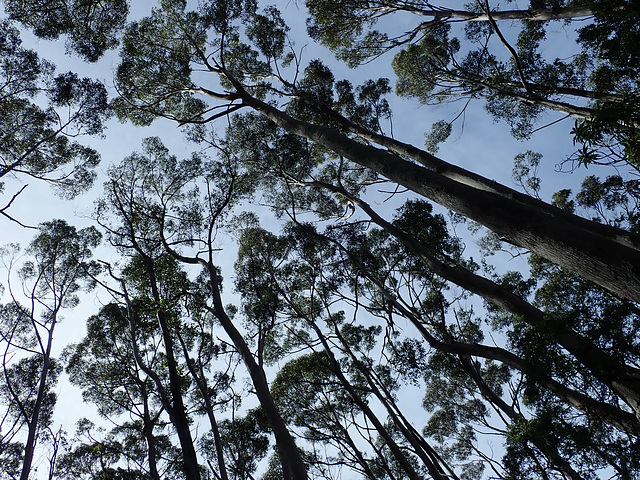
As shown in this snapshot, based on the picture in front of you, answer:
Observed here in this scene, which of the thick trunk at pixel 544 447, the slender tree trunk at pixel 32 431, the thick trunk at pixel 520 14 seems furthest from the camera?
the slender tree trunk at pixel 32 431

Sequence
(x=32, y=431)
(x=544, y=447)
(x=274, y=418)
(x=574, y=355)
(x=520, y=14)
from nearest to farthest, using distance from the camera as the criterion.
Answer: (x=574, y=355)
(x=544, y=447)
(x=274, y=418)
(x=520, y=14)
(x=32, y=431)

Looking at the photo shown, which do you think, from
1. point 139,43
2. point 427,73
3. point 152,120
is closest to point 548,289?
point 427,73

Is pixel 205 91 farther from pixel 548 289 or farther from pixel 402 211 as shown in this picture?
pixel 548 289

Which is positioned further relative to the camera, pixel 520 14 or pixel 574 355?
pixel 520 14

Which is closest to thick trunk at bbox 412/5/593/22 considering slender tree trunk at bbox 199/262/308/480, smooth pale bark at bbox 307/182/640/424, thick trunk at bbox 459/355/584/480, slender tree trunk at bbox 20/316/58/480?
smooth pale bark at bbox 307/182/640/424

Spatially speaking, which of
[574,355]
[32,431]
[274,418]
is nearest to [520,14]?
[574,355]

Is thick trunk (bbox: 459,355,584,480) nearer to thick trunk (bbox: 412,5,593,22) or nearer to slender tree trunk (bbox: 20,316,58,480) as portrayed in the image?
thick trunk (bbox: 412,5,593,22)

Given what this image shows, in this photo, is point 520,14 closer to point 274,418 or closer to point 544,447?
point 544,447

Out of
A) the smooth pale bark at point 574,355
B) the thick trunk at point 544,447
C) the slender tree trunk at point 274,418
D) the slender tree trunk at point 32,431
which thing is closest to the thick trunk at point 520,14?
the smooth pale bark at point 574,355

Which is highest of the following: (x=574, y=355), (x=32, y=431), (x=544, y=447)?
(x=32, y=431)

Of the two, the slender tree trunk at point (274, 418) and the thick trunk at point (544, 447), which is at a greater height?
the slender tree trunk at point (274, 418)

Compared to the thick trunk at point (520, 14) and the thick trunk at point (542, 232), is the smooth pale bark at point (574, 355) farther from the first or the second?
the thick trunk at point (520, 14)

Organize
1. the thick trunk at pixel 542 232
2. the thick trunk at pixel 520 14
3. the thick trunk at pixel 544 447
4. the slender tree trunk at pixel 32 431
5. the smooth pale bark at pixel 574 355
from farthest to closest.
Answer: the slender tree trunk at pixel 32 431, the thick trunk at pixel 520 14, the thick trunk at pixel 544 447, the smooth pale bark at pixel 574 355, the thick trunk at pixel 542 232

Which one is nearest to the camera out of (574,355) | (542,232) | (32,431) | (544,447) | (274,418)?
(542,232)
